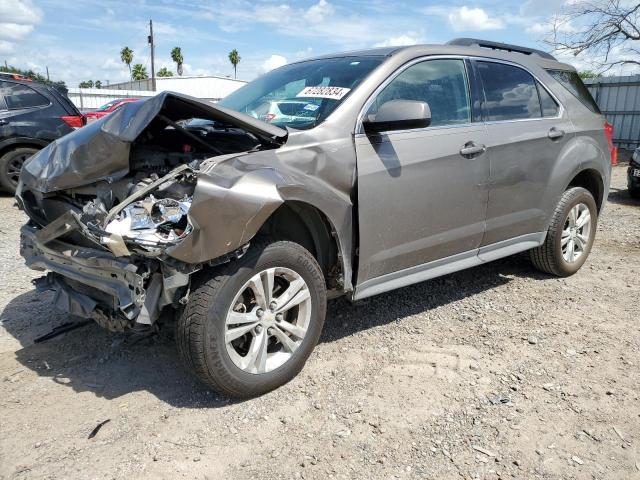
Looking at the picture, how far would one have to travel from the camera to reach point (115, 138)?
290cm

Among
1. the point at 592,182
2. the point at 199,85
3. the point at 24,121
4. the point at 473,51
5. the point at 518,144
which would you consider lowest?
the point at 592,182

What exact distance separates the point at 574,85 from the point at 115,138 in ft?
13.0

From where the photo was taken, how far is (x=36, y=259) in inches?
126

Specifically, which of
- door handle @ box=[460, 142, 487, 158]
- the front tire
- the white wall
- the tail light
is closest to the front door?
door handle @ box=[460, 142, 487, 158]

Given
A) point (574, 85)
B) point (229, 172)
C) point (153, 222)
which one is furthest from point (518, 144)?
point (153, 222)

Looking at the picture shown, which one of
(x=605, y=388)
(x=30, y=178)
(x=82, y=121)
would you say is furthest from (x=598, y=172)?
(x=82, y=121)

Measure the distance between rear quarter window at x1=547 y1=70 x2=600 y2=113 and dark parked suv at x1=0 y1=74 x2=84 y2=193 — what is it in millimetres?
7029

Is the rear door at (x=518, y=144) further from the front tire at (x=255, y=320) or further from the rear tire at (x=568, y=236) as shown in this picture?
the front tire at (x=255, y=320)

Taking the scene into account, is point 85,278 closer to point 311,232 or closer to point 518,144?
point 311,232

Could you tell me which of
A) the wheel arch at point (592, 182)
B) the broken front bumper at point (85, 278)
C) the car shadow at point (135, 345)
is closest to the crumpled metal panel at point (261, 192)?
the broken front bumper at point (85, 278)

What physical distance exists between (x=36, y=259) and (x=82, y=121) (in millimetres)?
6188

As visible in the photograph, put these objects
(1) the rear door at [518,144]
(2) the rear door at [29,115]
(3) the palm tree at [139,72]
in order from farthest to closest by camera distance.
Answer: (3) the palm tree at [139,72] < (2) the rear door at [29,115] < (1) the rear door at [518,144]

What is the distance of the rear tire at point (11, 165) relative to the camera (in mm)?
8125

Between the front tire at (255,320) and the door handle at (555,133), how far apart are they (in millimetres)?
2401
